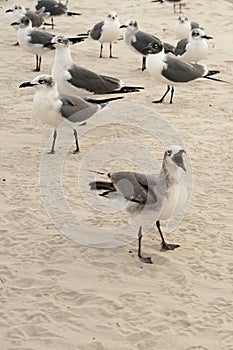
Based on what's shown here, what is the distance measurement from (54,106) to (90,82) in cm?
129

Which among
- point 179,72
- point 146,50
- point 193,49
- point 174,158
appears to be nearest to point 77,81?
point 179,72

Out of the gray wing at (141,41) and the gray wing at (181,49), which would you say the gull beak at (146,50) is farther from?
the gray wing at (181,49)

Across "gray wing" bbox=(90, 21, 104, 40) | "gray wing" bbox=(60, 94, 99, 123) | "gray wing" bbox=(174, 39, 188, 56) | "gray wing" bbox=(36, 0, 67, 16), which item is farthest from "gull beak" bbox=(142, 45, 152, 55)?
"gray wing" bbox=(36, 0, 67, 16)

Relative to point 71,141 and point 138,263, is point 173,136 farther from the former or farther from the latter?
point 138,263

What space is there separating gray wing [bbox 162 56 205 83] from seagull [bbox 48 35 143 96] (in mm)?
1180

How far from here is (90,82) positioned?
7949mm

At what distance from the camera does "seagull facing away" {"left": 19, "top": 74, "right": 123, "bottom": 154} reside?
675cm

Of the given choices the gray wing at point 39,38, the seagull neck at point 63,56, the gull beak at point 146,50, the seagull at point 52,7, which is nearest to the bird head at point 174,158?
the seagull neck at point 63,56

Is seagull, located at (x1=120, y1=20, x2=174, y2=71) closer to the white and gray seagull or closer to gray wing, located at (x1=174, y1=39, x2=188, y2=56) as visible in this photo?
gray wing, located at (x1=174, y1=39, x2=188, y2=56)

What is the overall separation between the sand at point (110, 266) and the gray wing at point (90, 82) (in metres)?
0.47

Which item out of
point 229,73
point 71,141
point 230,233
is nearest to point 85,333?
point 230,233

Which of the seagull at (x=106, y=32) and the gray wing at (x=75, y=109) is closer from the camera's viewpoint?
the gray wing at (x=75, y=109)

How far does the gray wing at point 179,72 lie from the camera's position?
9.17m

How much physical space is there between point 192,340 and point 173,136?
3.97m
